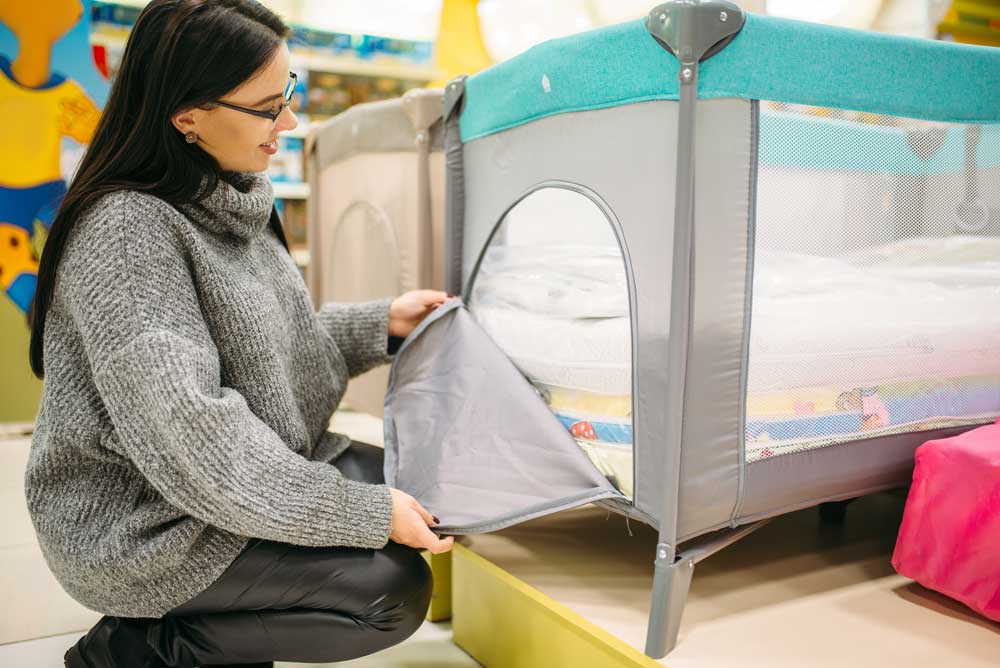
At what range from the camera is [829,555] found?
142 centimetres

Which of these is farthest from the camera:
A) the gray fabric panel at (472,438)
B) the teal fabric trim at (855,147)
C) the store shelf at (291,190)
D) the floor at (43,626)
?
the store shelf at (291,190)

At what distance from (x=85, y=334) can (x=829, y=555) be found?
1189 mm

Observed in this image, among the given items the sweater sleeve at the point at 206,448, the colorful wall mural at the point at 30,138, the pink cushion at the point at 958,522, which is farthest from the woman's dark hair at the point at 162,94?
the colorful wall mural at the point at 30,138

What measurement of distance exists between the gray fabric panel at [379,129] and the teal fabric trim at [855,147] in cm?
86

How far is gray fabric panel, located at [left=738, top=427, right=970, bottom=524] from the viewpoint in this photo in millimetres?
1084

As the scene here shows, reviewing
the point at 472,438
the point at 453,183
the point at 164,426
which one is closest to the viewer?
the point at 164,426

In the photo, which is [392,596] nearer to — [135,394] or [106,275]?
[135,394]

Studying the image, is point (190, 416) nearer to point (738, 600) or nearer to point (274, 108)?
point (274, 108)

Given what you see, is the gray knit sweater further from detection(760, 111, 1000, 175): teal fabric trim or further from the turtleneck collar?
detection(760, 111, 1000, 175): teal fabric trim

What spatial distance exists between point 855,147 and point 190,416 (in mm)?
914

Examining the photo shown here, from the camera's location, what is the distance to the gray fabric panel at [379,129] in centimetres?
174

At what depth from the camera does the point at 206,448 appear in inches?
36.7

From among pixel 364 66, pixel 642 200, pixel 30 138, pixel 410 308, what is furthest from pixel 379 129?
pixel 364 66

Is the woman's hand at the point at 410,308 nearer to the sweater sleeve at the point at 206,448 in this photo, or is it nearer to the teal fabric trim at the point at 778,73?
the teal fabric trim at the point at 778,73
